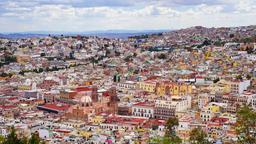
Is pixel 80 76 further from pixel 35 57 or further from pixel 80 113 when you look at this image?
pixel 35 57

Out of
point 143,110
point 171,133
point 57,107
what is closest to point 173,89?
point 143,110

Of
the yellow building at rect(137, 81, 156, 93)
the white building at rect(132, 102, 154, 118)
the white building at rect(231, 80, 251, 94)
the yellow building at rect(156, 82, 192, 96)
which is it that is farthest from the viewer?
the yellow building at rect(137, 81, 156, 93)

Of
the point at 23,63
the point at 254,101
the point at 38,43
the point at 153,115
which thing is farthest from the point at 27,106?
the point at 38,43

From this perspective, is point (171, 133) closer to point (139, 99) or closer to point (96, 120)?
point (96, 120)

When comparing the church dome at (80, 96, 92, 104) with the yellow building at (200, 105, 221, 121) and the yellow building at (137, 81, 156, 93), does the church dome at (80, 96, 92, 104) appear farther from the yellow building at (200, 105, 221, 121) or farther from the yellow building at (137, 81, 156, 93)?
the yellow building at (137, 81, 156, 93)

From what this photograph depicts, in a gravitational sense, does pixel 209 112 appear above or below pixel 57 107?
above

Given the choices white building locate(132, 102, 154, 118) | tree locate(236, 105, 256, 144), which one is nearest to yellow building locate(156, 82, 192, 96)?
white building locate(132, 102, 154, 118)
